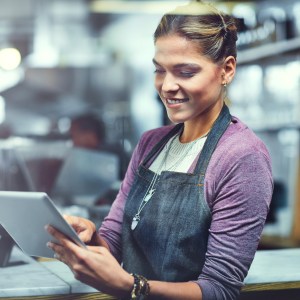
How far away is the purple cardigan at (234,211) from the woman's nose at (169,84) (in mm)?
187

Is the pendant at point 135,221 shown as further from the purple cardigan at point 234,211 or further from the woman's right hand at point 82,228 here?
the purple cardigan at point 234,211

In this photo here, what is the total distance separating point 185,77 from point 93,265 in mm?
492

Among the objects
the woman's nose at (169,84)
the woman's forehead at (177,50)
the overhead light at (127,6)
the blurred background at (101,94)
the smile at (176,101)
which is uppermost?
the overhead light at (127,6)

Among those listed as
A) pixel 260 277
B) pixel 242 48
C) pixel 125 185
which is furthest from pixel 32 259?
pixel 242 48

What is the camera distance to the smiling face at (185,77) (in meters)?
1.57

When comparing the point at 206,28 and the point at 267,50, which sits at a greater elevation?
the point at 206,28

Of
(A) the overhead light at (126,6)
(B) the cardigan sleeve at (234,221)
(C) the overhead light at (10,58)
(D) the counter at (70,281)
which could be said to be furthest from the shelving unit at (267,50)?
(B) the cardigan sleeve at (234,221)

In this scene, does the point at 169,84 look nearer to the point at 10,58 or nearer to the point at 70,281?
the point at 70,281

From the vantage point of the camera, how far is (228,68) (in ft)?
5.32

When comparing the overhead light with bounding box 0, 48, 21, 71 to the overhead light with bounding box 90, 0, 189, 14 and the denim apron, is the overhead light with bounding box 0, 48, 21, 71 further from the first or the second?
the denim apron

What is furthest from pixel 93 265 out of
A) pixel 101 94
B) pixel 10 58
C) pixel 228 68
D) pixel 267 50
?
pixel 10 58

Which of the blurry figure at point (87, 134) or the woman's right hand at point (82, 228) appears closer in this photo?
the woman's right hand at point (82, 228)

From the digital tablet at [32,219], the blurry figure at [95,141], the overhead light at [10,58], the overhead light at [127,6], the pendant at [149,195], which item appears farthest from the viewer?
the overhead light at [10,58]

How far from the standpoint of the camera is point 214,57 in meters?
1.58
